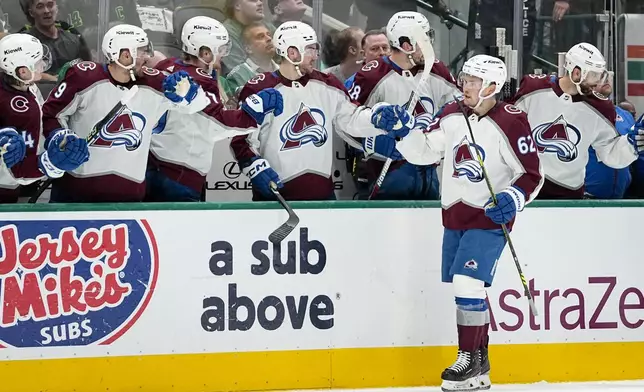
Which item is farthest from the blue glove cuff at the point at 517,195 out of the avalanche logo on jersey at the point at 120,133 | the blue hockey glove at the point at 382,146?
the avalanche logo on jersey at the point at 120,133

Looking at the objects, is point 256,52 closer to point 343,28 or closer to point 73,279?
point 343,28

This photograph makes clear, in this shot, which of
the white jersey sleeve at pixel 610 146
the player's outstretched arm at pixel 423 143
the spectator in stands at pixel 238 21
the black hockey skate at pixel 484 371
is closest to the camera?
the black hockey skate at pixel 484 371

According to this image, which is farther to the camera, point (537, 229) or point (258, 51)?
point (258, 51)

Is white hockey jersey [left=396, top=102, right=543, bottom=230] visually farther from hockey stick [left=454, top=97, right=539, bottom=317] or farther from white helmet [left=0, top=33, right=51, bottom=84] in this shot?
white helmet [left=0, top=33, right=51, bottom=84]

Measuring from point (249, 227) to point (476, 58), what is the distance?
1126 mm

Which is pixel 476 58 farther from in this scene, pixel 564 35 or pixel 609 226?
pixel 564 35

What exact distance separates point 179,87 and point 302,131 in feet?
2.25

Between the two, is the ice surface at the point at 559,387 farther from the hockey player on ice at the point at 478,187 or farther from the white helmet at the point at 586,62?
the white helmet at the point at 586,62

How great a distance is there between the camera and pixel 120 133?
500cm

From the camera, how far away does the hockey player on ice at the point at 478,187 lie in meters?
4.77

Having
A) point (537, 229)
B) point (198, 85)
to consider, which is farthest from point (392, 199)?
point (198, 85)

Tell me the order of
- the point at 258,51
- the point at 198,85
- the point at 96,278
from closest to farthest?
the point at 96,278 < the point at 198,85 < the point at 258,51

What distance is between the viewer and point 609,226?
525cm

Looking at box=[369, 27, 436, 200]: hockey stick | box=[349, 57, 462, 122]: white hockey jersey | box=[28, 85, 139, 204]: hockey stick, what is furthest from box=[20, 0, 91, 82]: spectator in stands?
box=[369, 27, 436, 200]: hockey stick
